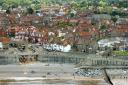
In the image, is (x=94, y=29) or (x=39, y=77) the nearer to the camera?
(x=39, y=77)

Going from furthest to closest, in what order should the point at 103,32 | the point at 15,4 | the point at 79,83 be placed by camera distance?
the point at 15,4
the point at 103,32
the point at 79,83

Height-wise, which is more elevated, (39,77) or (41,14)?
(39,77)

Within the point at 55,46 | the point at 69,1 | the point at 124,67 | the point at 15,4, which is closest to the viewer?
the point at 124,67

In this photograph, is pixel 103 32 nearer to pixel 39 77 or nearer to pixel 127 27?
pixel 127 27

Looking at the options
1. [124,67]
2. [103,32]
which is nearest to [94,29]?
[103,32]

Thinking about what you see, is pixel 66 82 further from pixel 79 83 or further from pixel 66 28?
pixel 66 28

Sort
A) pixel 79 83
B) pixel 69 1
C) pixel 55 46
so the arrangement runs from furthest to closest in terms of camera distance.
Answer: pixel 69 1
pixel 55 46
pixel 79 83

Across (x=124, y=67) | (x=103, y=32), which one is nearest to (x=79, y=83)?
(x=124, y=67)

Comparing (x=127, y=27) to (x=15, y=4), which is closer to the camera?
(x=127, y=27)

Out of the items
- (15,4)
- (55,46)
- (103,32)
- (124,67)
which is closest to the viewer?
(124,67)
